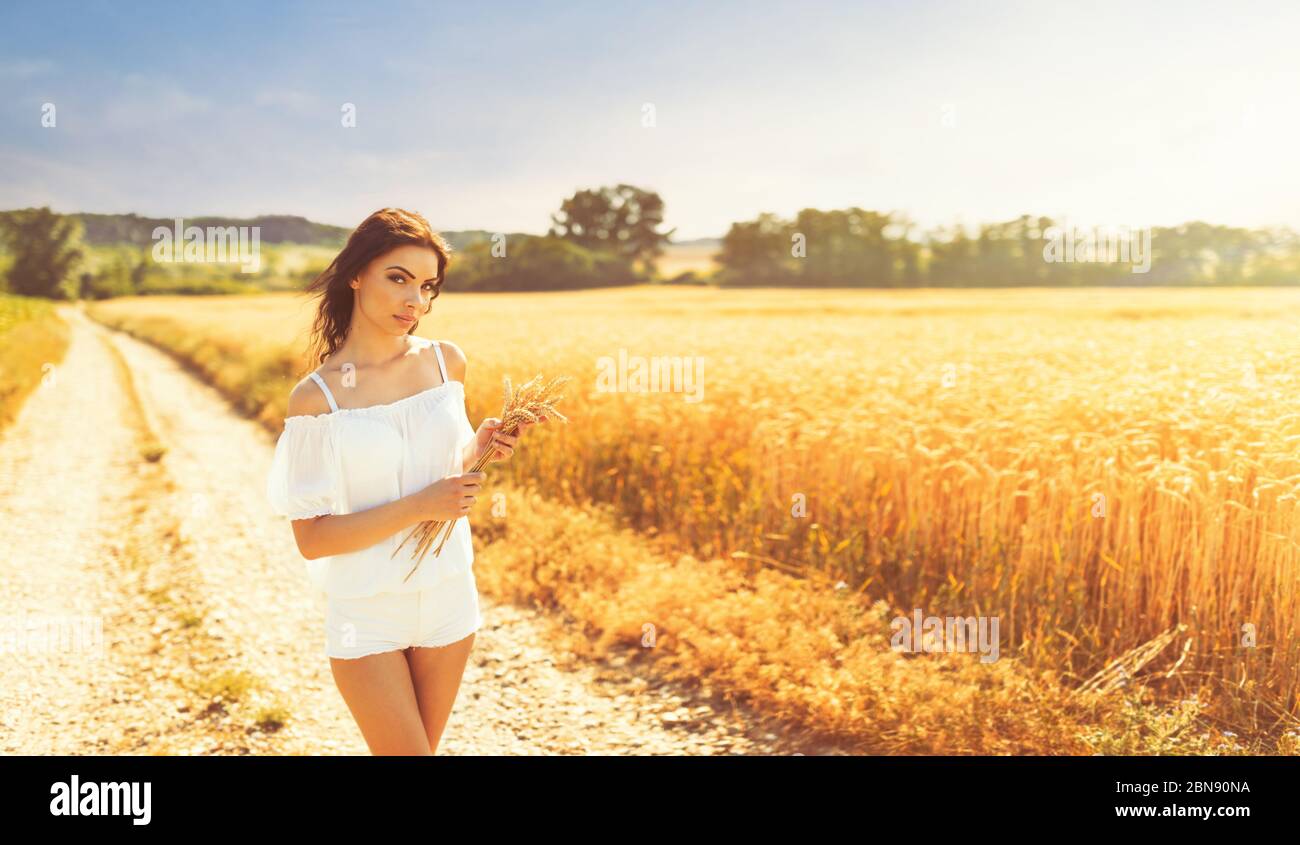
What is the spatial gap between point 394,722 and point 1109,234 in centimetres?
582

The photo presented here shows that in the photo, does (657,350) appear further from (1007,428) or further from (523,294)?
(523,294)

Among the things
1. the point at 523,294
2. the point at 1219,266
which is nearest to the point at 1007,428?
the point at 1219,266

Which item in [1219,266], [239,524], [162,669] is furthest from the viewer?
[1219,266]

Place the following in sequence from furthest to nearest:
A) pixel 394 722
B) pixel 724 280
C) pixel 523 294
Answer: pixel 724 280 → pixel 523 294 → pixel 394 722

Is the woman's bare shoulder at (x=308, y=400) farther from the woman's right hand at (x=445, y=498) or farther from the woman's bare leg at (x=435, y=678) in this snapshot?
the woman's bare leg at (x=435, y=678)

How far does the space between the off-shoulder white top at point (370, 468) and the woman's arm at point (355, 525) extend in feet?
0.12

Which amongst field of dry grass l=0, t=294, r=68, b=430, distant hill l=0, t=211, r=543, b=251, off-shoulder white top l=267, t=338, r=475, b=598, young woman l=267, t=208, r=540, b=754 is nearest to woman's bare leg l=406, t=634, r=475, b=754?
young woman l=267, t=208, r=540, b=754

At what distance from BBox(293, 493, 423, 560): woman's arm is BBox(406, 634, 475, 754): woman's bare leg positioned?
44 centimetres

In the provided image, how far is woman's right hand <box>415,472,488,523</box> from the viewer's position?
2.44 metres

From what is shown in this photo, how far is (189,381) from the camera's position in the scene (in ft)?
63.3

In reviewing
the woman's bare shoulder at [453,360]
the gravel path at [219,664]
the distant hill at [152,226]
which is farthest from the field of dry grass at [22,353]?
the woman's bare shoulder at [453,360]

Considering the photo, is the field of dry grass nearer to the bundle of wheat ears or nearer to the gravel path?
the gravel path

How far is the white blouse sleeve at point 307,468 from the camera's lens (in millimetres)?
2436
